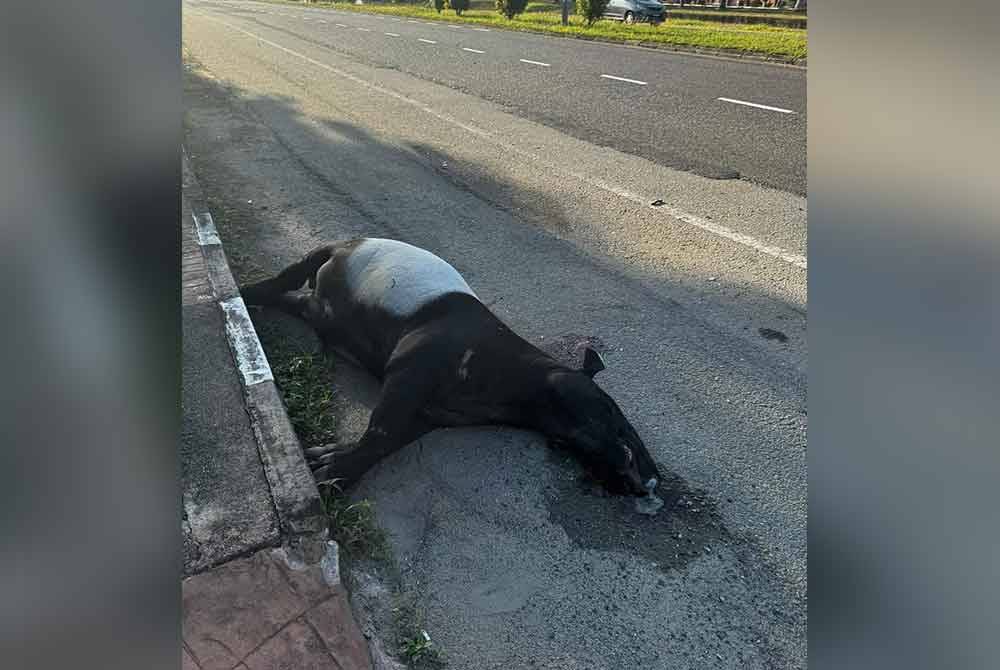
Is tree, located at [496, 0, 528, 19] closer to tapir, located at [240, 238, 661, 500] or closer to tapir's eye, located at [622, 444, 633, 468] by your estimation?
tapir, located at [240, 238, 661, 500]

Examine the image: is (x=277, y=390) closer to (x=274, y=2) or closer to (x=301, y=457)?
(x=301, y=457)

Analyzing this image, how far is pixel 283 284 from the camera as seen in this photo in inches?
185

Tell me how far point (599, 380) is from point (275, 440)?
1.64 metres

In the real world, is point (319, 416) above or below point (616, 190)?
below

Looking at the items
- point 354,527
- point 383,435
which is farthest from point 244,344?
point 354,527

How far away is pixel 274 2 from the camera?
4666 centimetres

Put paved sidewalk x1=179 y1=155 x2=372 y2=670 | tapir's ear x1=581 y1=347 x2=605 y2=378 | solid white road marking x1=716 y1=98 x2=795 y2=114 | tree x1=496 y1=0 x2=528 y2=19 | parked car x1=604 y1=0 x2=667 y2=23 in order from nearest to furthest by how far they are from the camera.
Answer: paved sidewalk x1=179 y1=155 x2=372 y2=670, tapir's ear x1=581 y1=347 x2=605 y2=378, solid white road marking x1=716 y1=98 x2=795 y2=114, parked car x1=604 y1=0 x2=667 y2=23, tree x1=496 y1=0 x2=528 y2=19

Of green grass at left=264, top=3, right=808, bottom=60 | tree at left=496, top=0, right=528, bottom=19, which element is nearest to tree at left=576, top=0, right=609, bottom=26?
green grass at left=264, top=3, right=808, bottom=60

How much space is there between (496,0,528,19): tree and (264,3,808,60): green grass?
0.27 meters

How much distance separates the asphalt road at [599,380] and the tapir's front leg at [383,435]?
90 millimetres

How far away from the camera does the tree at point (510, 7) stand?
92.6 ft

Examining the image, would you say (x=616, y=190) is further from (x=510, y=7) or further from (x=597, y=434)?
(x=510, y=7)

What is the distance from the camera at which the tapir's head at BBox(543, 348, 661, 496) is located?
3158 millimetres
